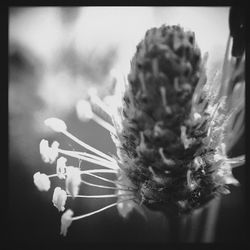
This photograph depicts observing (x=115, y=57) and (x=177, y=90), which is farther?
(x=115, y=57)

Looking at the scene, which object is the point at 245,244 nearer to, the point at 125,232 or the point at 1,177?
the point at 125,232

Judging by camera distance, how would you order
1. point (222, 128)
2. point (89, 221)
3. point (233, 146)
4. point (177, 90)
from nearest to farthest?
1. point (177, 90)
2. point (222, 128)
3. point (233, 146)
4. point (89, 221)

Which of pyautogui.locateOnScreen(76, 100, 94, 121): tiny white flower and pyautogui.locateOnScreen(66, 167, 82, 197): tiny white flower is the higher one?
pyautogui.locateOnScreen(76, 100, 94, 121): tiny white flower

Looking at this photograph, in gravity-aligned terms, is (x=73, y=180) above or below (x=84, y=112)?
below

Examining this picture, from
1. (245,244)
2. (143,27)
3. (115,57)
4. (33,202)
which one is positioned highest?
(143,27)

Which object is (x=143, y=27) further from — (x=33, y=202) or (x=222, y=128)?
(x=33, y=202)

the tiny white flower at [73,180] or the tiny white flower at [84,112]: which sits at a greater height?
the tiny white flower at [84,112]

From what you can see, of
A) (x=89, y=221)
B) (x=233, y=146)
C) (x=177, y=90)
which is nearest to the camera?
(x=177, y=90)

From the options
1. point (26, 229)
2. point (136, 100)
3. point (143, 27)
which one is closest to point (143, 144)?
point (136, 100)

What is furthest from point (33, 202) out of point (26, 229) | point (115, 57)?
point (115, 57)

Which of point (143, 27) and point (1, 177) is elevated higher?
point (143, 27)
